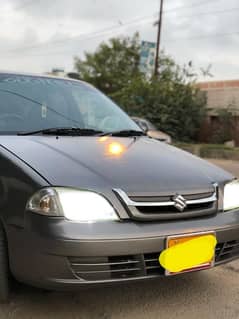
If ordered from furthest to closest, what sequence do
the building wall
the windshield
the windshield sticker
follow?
1. the building wall
2. the windshield sticker
3. the windshield

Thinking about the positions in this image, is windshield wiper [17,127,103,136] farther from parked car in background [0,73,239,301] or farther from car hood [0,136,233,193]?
parked car in background [0,73,239,301]

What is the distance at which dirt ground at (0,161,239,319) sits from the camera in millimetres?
2873

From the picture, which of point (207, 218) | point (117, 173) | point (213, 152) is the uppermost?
point (117, 173)

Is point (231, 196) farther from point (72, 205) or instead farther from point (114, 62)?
point (114, 62)

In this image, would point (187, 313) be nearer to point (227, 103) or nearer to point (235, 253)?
point (235, 253)

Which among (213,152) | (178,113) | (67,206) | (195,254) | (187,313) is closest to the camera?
(67,206)

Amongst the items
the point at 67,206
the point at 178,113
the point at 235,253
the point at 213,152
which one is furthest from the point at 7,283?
the point at 178,113

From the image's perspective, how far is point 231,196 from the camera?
3016 mm

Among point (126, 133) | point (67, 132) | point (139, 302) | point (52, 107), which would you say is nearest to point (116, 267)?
point (139, 302)

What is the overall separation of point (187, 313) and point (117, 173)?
962 mm

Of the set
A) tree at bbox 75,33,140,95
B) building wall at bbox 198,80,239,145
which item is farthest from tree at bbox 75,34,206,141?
tree at bbox 75,33,140,95

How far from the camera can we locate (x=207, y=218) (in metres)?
2.78

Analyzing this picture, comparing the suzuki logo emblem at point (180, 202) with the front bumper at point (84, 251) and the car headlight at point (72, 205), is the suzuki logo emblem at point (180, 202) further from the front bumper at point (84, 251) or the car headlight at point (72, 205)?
the car headlight at point (72, 205)

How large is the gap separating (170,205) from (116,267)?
446mm
